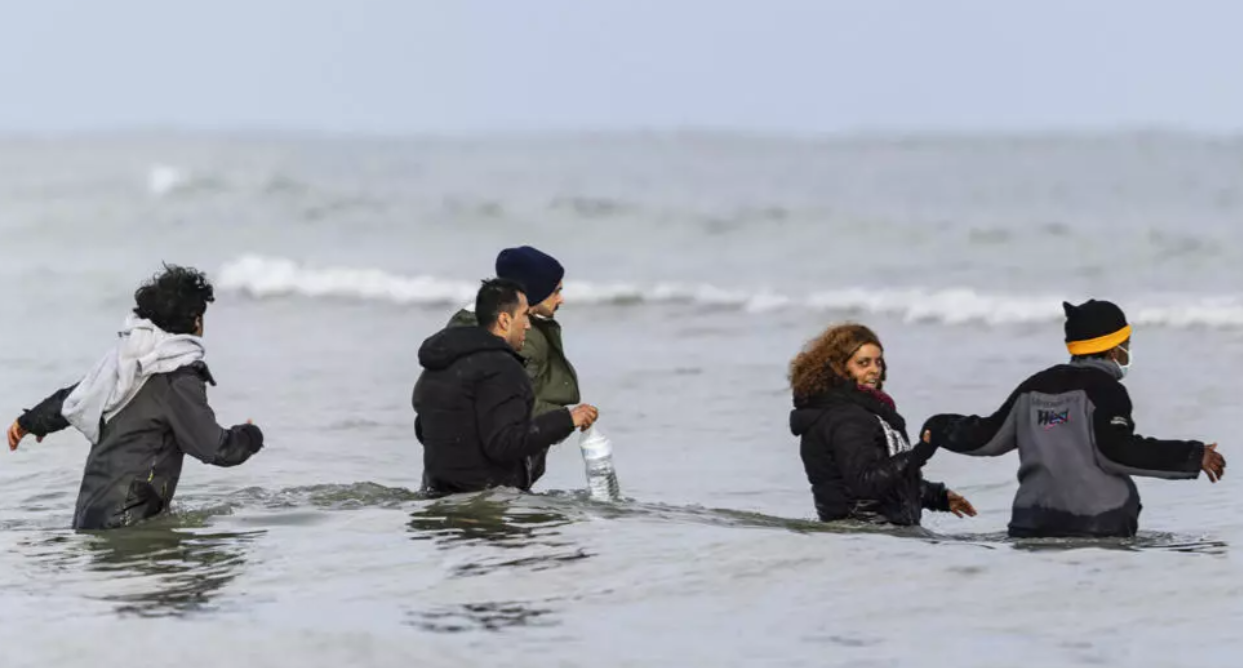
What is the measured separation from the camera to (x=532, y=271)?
843cm

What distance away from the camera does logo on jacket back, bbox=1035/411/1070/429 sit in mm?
7328

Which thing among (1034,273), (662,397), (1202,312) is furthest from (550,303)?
(1034,273)

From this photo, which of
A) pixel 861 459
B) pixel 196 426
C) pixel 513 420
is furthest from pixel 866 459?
pixel 196 426

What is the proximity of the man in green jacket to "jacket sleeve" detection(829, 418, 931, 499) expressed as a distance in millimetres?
1456

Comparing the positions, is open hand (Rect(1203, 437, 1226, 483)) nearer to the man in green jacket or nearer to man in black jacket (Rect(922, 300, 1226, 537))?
man in black jacket (Rect(922, 300, 1226, 537))

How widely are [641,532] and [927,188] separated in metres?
36.1

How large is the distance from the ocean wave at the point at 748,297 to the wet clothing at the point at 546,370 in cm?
1064

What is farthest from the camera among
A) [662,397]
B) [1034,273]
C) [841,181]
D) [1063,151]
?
[1063,151]

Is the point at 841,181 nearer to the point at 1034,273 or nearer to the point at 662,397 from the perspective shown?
the point at 1034,273

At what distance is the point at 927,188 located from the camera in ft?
141

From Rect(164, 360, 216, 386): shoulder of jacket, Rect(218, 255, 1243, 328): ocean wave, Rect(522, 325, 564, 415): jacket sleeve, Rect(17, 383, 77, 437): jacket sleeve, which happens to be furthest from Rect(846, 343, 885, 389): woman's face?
Rect(218, 255, 1243, 328): ocean wave

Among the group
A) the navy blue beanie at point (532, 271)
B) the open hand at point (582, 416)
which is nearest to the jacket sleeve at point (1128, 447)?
the open hand at point (582, 416)

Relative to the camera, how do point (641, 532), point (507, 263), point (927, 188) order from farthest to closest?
point (927, 188) < point (507, 263) < point (641, 532)

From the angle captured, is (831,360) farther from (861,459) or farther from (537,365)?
(537,365)
